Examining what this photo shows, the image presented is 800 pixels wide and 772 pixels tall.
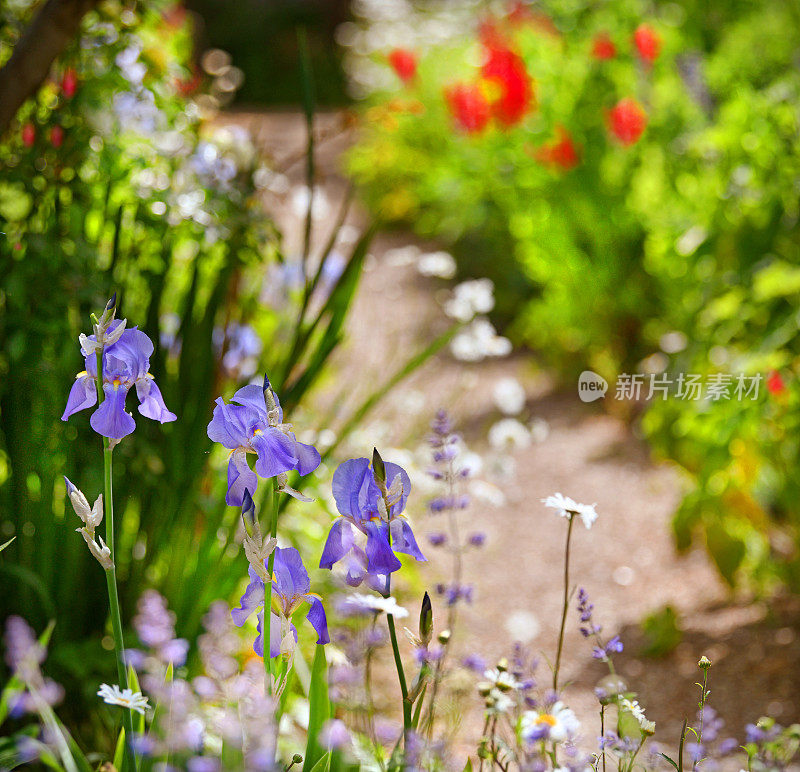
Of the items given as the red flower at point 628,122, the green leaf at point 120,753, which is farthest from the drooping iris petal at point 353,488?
the red flower at point 628,122

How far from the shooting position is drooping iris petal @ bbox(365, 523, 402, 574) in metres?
0.83

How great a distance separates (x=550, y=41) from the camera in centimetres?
548

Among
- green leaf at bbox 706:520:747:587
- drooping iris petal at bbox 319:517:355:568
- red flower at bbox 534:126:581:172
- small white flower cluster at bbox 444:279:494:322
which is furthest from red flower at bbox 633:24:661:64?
drooping iris petal at bbox 319:517:355:568

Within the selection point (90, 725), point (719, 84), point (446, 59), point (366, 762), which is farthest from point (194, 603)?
point (446, 59)

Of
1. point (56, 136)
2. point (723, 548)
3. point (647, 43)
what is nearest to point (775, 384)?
point (723, 548)

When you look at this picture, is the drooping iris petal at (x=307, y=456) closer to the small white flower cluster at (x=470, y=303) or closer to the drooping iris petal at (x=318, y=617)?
the drooping iris petal at (x=318, y=617)

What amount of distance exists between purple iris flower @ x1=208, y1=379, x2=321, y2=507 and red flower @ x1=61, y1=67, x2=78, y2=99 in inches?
45.4

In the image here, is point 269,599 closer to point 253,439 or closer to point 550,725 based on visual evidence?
point 253,439

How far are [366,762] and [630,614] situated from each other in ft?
5.02

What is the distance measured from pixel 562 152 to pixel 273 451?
3250mm

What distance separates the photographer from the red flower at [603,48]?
378 cm

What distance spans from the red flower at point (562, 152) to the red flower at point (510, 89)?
0.36 meters

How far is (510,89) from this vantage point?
4160mm

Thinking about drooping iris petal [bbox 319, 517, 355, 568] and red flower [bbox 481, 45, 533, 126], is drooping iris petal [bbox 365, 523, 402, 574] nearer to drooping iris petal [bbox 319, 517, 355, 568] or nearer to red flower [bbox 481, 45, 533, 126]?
drooping iris petal [bbox 319, 517, 355, 568]
